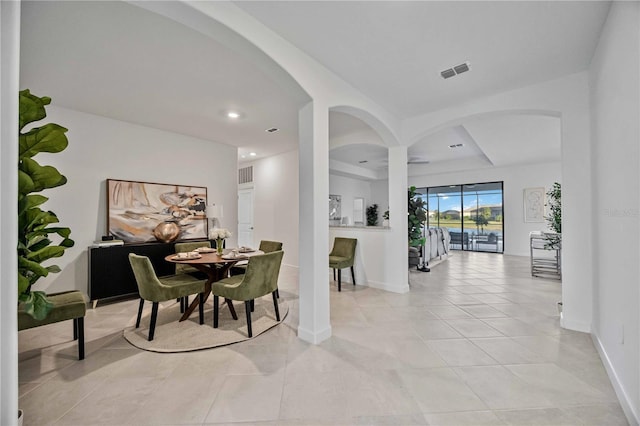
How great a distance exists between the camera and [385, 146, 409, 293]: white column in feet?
14.0

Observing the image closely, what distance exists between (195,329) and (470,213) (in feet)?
28.9

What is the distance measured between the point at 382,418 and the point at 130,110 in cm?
462

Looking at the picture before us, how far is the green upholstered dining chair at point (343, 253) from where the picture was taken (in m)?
4.40

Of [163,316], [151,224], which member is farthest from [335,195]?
[163,316]

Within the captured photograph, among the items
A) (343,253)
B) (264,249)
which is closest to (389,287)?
(343,253)

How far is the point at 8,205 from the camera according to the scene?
116 centimetres

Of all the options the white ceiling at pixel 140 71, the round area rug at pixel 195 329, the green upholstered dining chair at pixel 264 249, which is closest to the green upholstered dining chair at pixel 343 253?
the green upholstered dining chair at pixel 264 249

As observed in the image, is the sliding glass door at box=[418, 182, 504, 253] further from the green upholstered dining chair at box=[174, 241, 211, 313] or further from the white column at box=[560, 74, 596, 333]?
the green upholstered dining chair at box=[174, 241, 211, 313]

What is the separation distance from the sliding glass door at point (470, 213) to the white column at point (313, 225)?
777 centimetres

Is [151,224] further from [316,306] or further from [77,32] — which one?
[316,306]

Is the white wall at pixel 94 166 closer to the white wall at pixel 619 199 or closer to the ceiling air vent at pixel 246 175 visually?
the ceiling air vent at pixel 246 175

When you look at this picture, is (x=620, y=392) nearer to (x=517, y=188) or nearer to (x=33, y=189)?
(x=33, y=189)

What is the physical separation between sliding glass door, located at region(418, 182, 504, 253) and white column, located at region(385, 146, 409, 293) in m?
5.70

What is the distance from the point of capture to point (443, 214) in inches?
374
